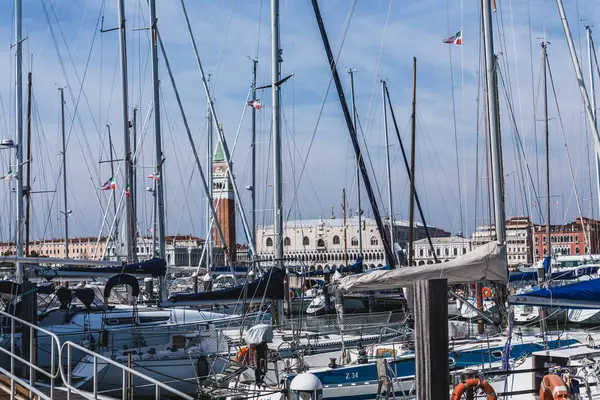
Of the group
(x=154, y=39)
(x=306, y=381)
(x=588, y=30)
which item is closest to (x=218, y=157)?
(x=588, y=30)

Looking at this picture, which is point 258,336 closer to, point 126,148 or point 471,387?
point 471,387

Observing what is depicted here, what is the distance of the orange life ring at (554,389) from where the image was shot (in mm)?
9664

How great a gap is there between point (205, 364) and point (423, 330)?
9110 mm

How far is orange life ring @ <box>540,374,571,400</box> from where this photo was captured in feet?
31.7

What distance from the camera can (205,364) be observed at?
16.7 m

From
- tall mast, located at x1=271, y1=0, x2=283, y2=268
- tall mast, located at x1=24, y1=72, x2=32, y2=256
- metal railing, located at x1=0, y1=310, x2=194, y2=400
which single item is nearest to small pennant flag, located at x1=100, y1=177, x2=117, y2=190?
tall mast, located at x1=24, y1=72, x2=32, y2=256

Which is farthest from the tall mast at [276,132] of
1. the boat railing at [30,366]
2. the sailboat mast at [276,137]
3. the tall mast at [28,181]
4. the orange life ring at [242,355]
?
the tall mast at [28,181]

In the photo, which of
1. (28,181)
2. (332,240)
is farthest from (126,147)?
(332,240)

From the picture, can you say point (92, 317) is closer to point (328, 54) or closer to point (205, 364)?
point (205, 364)

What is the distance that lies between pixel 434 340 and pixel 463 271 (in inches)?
174

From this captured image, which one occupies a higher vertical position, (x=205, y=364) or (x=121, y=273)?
(x=121, y=273)

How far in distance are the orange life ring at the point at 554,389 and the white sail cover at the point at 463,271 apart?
9.31 feet

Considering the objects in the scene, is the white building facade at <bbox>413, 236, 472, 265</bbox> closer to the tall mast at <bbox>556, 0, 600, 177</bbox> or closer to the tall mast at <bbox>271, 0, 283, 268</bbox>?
the tall mast at <bbox>556, 0, 600, 177</bbox>

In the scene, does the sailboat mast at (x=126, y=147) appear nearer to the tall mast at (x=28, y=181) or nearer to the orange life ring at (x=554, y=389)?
the tall mast at (x=28, y=181)
